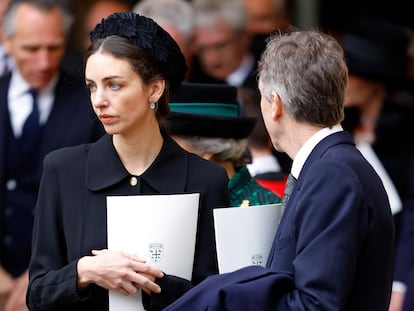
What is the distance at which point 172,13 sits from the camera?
6344 millimetres

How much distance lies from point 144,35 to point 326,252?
0.93 metres

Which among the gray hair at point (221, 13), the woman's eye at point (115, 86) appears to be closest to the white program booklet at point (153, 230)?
the woman's eye at point (115, 86)

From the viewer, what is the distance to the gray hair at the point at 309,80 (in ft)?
10.6

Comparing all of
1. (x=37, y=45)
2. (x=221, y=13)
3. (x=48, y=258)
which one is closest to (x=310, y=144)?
(x=48, y=258)

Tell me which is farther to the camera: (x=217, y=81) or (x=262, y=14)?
(x=262, y=14)

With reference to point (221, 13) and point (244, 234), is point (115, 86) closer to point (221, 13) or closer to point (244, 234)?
point (244, 234)

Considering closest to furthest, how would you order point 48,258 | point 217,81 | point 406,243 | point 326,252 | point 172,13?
point 326,252 → point 48,258 → point 406,243 → point 172,13 → point 217,81

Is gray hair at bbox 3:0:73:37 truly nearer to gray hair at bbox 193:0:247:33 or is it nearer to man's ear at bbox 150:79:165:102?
gray hair at bbox 193:0:247:33

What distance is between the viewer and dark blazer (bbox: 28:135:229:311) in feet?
11.3

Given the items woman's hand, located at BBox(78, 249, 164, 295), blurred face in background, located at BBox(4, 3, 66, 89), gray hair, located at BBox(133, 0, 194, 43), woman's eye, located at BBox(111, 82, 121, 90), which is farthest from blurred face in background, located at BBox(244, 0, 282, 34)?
woman's hand, located at BBox(78, 249, 164, 295)

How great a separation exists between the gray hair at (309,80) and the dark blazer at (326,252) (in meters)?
0.09

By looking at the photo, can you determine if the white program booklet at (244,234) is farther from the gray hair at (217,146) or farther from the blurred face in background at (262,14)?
the blurred face in background at (262,14)

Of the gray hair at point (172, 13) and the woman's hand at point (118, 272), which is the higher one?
the gray hair at point (172, 13)

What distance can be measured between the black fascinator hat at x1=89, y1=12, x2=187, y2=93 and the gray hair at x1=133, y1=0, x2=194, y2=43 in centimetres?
264
